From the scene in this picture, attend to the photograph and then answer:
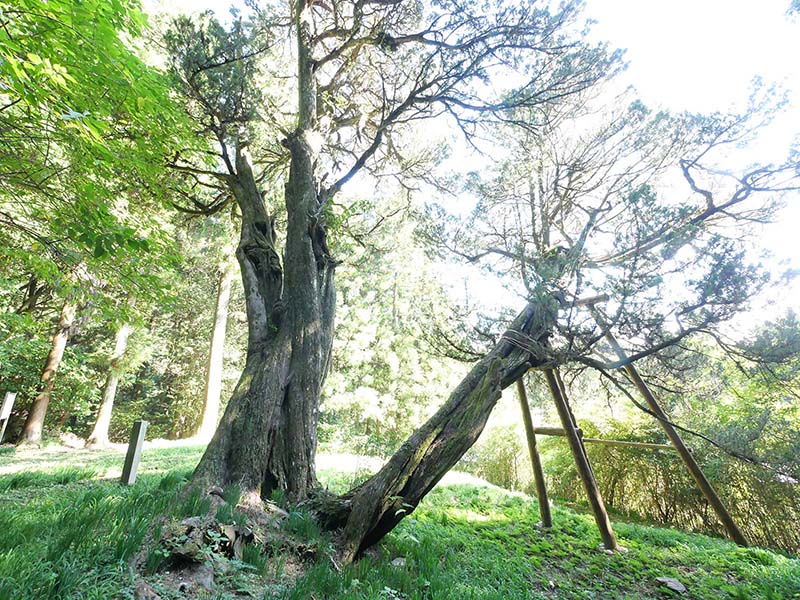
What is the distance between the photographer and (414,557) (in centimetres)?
317

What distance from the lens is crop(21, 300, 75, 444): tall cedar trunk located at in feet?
34.0

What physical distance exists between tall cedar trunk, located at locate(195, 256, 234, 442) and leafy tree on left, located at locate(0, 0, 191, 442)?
20.8ft

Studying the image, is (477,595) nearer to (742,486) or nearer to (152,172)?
(152,172)

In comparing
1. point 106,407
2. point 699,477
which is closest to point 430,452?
point 699,477

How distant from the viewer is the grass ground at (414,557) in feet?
6.24

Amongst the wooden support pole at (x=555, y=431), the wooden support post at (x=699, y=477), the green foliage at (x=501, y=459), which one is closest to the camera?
the wooden support post at (x=699, y=477)

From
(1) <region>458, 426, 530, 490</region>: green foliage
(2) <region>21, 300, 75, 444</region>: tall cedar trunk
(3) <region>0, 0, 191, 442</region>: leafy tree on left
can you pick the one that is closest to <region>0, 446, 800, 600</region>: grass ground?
(3) <region>0, 0, 191, 442</region>: leafy tree on left

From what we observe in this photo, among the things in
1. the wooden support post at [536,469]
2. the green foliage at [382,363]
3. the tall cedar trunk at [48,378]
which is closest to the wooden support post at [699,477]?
the wooden support post at [536,469]

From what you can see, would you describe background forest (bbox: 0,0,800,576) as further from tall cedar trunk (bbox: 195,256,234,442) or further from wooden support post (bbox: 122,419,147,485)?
wooden support post (bbox: 122,419,147,485)

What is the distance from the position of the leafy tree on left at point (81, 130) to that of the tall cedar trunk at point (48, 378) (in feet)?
22.0

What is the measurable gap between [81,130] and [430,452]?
3.78m

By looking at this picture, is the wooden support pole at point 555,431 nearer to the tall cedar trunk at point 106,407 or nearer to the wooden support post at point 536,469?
the wooden support post at point 536,469

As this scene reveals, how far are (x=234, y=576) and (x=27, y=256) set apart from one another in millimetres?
4414

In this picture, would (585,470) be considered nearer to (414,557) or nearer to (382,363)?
(414,557)
